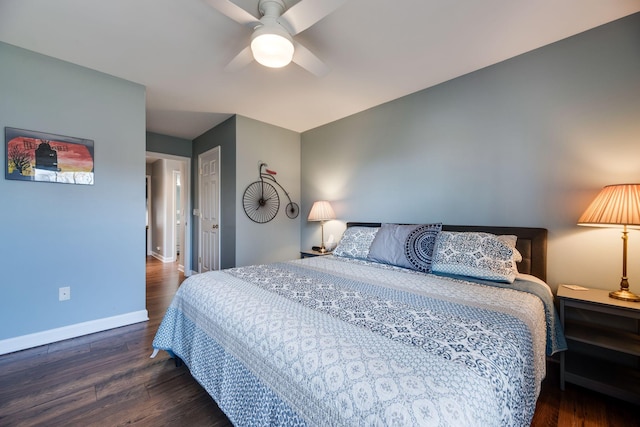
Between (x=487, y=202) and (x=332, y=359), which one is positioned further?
(x=487, y=202)

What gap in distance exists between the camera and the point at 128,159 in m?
2.64

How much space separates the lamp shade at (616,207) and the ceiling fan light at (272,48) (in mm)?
2220

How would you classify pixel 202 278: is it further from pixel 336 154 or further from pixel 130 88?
pixel 336 154

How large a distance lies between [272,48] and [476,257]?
1.99m

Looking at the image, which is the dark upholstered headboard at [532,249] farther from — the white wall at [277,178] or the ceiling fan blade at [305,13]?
the white wall at [277,178]

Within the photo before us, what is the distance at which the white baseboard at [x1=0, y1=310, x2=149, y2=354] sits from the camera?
2076 mm

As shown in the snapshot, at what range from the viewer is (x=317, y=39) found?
6.47 ft

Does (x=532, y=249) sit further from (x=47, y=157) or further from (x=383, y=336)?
(x=47, y=157)

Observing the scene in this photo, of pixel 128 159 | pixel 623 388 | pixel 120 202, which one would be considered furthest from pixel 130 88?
pixel 623 388

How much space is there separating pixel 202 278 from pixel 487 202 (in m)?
2.48

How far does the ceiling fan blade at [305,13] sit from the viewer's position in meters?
1.35

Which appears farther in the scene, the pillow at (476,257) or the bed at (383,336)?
the pillow at (476,257)

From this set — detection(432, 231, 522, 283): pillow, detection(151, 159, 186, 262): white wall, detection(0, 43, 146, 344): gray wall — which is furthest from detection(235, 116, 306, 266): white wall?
detection(151, 159, 186, 262): white wall

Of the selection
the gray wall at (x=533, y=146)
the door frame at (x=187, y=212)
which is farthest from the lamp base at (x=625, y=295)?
the door frame at (x=187, y=212)
